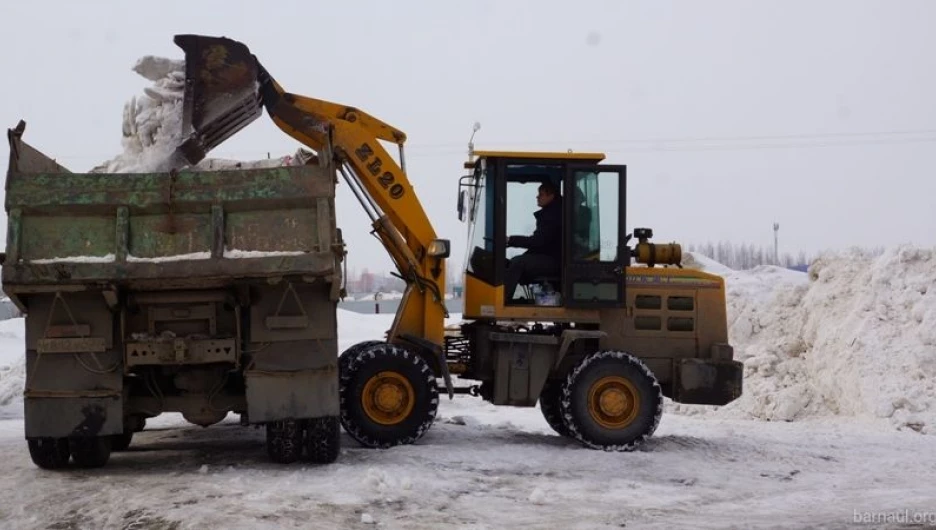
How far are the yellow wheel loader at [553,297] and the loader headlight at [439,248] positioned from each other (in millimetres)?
12

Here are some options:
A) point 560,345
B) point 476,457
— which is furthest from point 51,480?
point 560,345

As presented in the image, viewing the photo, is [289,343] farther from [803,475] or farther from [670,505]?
[803,475]


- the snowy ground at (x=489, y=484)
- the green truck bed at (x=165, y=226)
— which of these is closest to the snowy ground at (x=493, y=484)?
the snowy ground at (x=489, y=484)

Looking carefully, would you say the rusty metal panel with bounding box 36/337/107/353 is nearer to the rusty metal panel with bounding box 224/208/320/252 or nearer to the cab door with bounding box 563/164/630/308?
the rusty metal panel with bounding box 224/208/320/252

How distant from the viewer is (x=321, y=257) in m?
8.71

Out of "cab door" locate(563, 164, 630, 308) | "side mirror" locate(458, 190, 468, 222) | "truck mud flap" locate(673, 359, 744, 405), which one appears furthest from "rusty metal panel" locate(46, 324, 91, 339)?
"truck mud flap" locate(673, 359, 744, 405)

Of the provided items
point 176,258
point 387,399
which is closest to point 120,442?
point 387,399

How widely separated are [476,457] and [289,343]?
A: 6.51 feet

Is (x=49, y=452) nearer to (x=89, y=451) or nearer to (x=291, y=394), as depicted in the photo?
(x=89, y=451)

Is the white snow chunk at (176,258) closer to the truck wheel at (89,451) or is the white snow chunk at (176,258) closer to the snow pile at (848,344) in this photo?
the truck wheel at (89,451)

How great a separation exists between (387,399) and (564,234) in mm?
2409

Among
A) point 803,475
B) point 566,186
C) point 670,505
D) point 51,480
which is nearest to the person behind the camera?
point 670,505

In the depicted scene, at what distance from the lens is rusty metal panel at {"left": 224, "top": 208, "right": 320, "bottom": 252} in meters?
8.83

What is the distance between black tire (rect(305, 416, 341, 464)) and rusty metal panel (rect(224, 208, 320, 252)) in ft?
4.69
